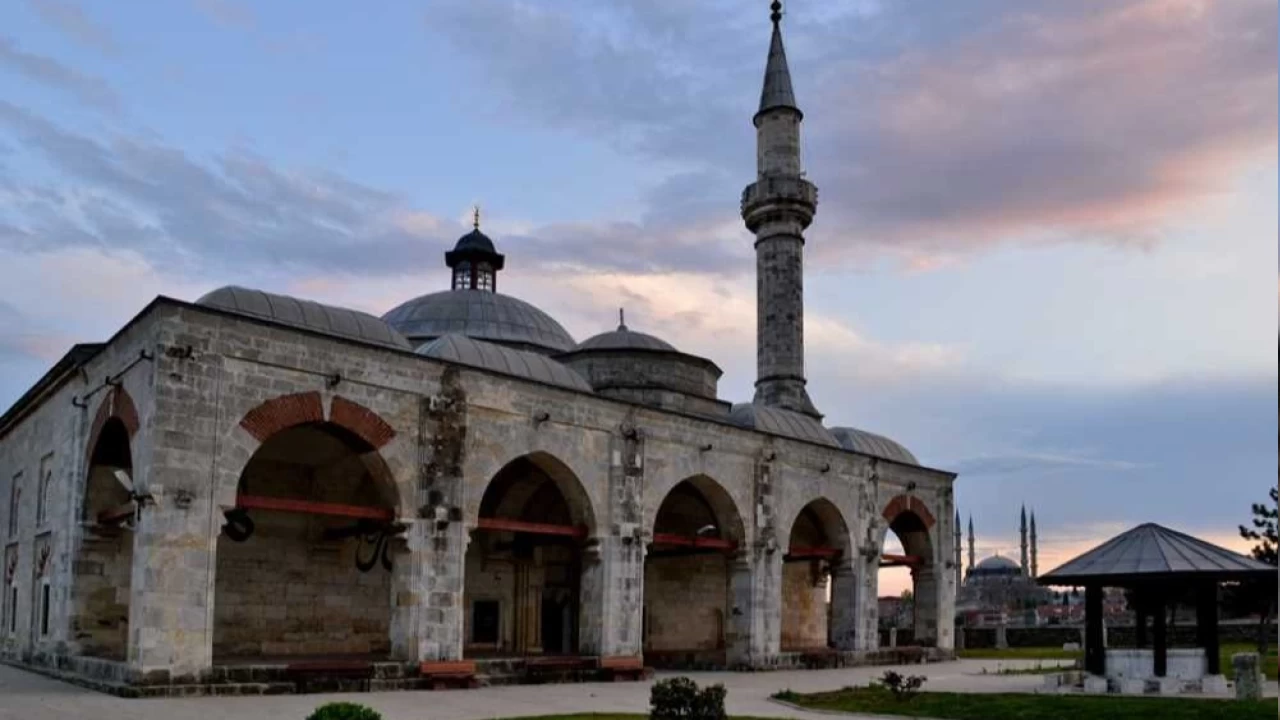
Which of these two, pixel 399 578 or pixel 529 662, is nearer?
pixel 399 578

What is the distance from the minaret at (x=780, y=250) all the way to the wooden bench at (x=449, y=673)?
15655mm

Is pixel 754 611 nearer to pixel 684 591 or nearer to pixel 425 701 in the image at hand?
pixel 684 591

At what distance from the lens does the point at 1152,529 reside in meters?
18.6

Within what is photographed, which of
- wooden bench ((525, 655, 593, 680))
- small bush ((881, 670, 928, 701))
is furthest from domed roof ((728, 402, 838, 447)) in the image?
small bush ((881, 670, 928, 701))

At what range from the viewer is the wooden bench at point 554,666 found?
19.7m

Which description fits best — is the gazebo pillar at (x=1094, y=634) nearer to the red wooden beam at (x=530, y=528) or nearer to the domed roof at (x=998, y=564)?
the red wooden beam at (x=530, y=528)

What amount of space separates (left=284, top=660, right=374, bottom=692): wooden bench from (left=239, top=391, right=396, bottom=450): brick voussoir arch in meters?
3.21

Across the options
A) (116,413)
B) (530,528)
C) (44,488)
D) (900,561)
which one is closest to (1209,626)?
(530,528)

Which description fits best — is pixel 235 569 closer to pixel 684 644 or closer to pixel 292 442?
pixel 292 442

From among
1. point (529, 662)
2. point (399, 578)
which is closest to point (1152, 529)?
point (529, 662)

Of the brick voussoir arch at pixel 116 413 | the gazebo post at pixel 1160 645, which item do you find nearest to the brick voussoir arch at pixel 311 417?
the brick voussoir arch at pixel 116 413

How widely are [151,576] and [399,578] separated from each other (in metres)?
4.01

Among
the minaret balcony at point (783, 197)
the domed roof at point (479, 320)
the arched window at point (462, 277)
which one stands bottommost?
the domed roof at point (479, 320)

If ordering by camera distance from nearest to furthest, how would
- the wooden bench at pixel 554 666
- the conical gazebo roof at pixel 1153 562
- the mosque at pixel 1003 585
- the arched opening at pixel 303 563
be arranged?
the conical gazebo roof at pixel 1153 562 < the wooden bench at pixel 554 666 < the arched opening at pixel 303 563 < the mosque at pixel 1003 585
